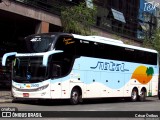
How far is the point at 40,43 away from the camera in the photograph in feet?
68.6

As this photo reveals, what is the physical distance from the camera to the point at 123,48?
26484mm

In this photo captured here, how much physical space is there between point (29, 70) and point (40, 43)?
4.98 feet

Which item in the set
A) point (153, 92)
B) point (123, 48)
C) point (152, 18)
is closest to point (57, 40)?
point (123, 48)

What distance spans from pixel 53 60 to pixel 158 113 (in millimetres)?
14736

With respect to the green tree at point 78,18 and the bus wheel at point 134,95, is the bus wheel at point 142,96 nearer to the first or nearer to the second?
the bus wheel at point 134,95

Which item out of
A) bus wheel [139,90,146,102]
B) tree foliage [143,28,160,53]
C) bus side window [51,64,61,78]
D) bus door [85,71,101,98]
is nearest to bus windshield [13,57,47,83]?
bus side window [51,64,61,78]

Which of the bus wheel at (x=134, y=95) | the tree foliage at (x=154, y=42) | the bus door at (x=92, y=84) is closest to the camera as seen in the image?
the bus door at (x=92, y=84)

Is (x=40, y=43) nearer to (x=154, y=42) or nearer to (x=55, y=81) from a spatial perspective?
(x=55, y=81)

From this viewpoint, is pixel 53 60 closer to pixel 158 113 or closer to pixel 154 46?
pixel 158 113

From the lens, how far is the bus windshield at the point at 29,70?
66.8 feet

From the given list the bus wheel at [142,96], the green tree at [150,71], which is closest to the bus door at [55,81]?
the bus wheel at [142,96]

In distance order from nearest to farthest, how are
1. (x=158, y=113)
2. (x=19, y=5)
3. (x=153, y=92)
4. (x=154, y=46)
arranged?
(x=158, y=113) → (x=19, y=5) → (x=153, y=92) → (x=154, y=46)

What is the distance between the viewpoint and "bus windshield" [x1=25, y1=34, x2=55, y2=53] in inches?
808

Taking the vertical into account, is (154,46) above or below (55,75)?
above
